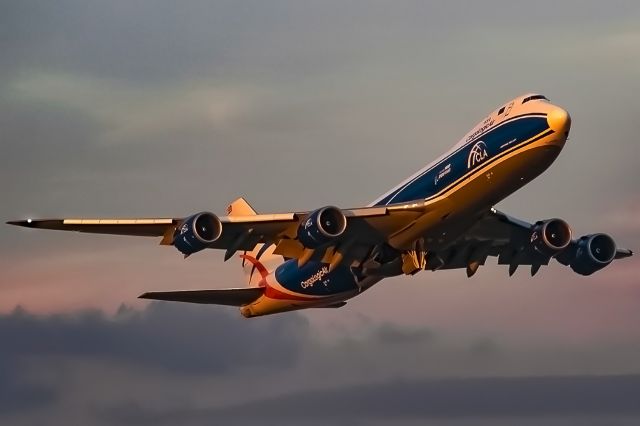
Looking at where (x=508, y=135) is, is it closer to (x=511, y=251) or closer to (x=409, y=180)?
(x=409, y=180)

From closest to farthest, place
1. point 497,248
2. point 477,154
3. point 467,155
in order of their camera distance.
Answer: point 477,154 < point 467,155 < point 497,248

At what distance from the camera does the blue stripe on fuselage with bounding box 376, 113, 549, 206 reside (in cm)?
6531

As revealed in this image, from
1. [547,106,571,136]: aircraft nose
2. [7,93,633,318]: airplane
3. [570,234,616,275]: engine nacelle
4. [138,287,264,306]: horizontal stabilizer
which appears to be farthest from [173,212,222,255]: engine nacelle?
[570,234,616,275]: engine nacelle

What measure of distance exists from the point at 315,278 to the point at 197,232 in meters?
12.2

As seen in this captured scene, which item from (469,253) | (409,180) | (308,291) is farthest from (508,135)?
(308,291)

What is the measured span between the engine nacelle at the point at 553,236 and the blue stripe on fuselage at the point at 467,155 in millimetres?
7882

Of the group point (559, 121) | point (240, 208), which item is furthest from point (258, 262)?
A: point (559, 121)

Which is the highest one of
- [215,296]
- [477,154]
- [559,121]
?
[559,121]

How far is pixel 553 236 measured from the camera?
7488cm

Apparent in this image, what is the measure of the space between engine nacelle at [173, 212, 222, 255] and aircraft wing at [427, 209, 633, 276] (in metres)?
12.2

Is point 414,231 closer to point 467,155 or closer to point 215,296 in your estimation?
point 467,155

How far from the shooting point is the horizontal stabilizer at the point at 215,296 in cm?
7688

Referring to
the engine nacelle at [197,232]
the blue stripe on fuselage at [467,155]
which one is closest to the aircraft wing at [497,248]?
the blue stripe on fuselage at [467,155]

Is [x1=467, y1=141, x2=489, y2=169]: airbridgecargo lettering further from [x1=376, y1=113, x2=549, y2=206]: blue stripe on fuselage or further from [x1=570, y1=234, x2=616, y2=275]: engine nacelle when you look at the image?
[x1=570, y1=234, x2=616, y2=275]: engine nacelle
